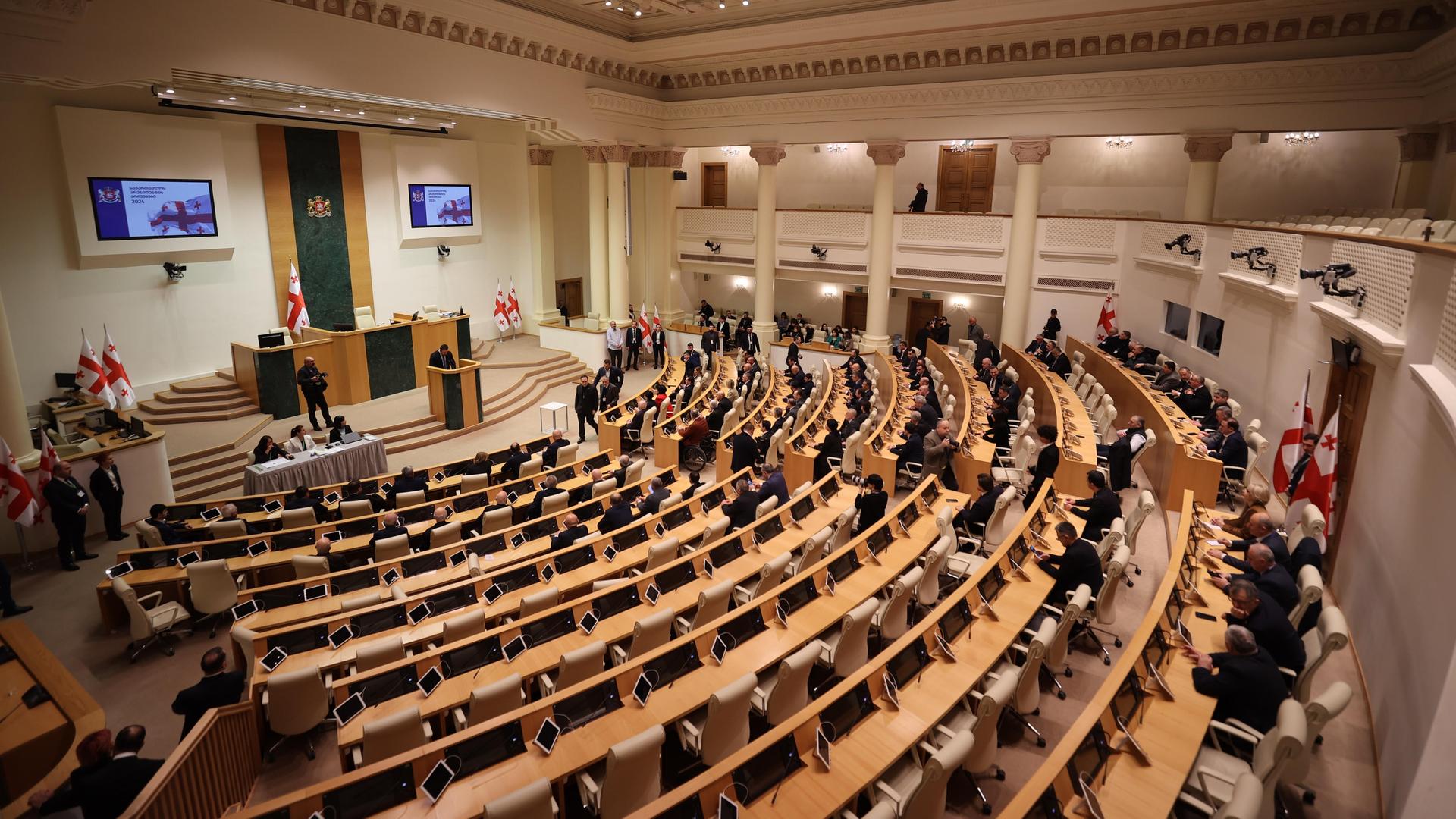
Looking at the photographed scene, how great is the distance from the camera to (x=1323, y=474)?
278 inches

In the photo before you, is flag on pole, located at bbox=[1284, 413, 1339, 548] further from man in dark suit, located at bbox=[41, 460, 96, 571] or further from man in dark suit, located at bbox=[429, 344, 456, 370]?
man in dark suit, located at bbox=[41, 460, 96, 571]

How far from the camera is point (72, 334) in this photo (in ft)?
43.8

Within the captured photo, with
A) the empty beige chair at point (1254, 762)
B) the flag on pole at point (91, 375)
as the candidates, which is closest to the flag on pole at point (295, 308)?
the flag on pole at point (91, 375)

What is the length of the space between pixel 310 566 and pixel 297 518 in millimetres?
1562

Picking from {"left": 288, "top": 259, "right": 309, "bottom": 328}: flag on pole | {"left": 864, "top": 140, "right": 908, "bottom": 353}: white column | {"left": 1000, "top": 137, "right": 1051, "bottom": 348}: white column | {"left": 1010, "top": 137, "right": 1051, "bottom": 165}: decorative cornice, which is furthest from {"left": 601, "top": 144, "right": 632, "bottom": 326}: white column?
{"left": 1000, "top": 137, "right": 1051, "bottom": 348}: white column

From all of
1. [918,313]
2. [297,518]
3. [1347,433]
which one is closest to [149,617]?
[297,518]

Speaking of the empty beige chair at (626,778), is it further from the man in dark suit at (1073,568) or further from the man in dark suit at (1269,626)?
the man in dark suit at (1269,626)

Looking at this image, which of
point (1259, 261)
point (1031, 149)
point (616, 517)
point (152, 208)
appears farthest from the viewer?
point (1031, 149)

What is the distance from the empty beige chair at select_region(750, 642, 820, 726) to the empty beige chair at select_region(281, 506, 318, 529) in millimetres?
6239

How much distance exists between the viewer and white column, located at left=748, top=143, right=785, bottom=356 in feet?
63.1

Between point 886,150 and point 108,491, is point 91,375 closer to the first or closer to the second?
point 108,491

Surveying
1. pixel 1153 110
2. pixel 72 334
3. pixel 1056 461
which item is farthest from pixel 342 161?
pixel 1153 110

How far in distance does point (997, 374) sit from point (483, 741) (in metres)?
12.5

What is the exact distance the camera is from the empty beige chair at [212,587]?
740 centimetres
